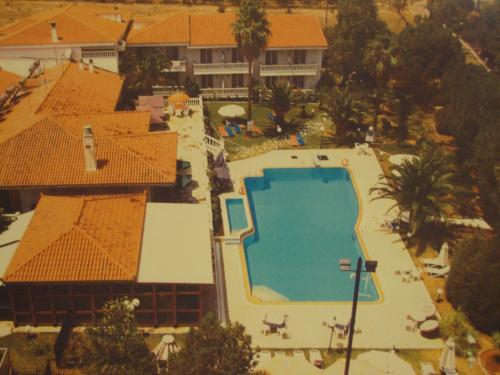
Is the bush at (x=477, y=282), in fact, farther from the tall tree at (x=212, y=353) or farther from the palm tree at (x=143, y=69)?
the palm tree at (x=143, y=69)

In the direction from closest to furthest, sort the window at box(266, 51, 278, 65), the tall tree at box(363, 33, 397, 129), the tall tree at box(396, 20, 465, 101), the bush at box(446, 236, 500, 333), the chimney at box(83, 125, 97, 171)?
1. the bush at box(446, 236, 500, 333)
2. the chimney at box(83, 125, 97, 171)
3. the tall tree at box(363, 33, 397, 129)
4. the tall tree at box(396, 20, 465, 101)
5. the window at box(266, 51, 278, 65)

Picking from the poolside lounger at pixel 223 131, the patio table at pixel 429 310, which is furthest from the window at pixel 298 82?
the patio table at pixel 429 310

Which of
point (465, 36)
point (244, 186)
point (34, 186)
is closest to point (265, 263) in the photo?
point (244, 186)

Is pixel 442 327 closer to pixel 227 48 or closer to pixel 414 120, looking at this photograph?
pixel 414 120

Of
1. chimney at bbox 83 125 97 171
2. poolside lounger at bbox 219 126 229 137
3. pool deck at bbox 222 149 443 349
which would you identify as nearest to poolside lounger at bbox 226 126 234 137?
poolside lounger at bbox 219 126 229 137

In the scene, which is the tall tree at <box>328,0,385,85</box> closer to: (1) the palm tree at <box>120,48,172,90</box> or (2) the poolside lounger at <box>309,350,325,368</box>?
(1) the palm tree at <box>120,48,172,90</box>

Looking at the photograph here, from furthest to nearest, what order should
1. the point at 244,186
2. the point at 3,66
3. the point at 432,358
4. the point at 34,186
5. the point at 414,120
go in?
the point at 414,120, the point at 3,66, the point at 244,186, the point at 34,186, the point at 432,358
